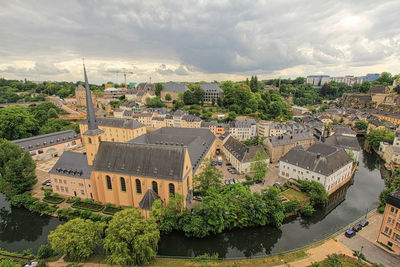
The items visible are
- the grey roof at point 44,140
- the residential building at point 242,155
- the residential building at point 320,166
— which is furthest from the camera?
the grey roof at point 44,140

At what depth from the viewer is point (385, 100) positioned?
127500 mm

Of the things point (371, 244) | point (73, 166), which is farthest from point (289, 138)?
point (73, 166)

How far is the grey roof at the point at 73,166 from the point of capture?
136ft

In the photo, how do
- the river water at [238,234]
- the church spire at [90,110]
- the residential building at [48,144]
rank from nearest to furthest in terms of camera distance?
the river water at [238,234], the church spire at [90,110], the residential building at [48,144]

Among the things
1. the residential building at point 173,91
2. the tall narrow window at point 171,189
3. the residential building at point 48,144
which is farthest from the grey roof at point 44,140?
the residential building at point 173,91

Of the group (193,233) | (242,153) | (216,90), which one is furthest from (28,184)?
(216,90)

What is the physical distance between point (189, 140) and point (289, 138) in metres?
34.6

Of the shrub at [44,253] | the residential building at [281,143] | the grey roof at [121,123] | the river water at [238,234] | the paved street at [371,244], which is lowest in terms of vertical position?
the river water at [238,234]

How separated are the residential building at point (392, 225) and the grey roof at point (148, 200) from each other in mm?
35237

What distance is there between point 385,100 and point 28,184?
17592 centimetres

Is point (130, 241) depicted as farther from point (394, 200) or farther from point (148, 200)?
point (394, 200)

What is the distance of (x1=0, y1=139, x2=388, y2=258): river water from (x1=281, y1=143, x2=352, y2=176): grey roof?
7.55m

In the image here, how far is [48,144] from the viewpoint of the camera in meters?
68.5

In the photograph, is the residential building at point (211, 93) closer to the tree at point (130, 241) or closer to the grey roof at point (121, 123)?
the grey roof at point (121, 123)
